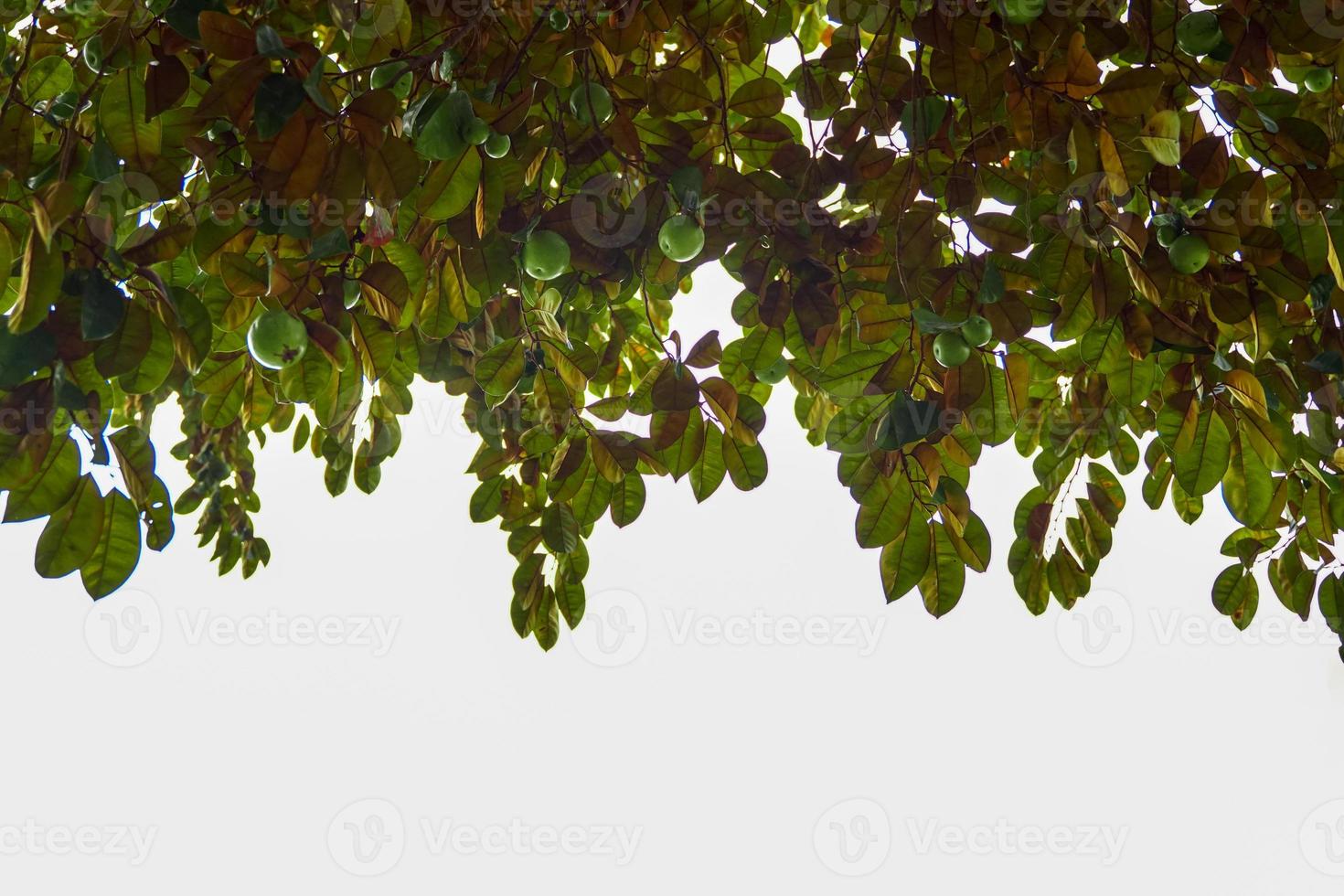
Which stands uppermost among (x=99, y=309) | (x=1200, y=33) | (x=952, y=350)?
(x=1200, y=33)

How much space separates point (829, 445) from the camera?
0.93 meters

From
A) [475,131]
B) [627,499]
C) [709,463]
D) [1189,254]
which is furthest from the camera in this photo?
[627,499]

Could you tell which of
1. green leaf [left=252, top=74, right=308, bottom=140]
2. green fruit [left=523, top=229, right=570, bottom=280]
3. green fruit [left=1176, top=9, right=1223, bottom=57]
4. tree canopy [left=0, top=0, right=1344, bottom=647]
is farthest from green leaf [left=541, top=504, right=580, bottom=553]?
green fruit [left=1176, top=9, right=1223, bottom=57]

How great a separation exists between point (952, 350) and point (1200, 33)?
1.36 feet

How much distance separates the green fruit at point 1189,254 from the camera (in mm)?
897

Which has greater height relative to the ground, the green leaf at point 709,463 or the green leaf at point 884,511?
the green leaf at point 709,463

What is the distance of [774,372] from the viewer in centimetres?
111

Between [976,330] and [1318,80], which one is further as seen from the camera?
[1318,80]

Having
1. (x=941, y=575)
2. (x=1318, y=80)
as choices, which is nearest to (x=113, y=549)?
(x=941, y=575)

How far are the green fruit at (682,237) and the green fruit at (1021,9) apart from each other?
1.07ft

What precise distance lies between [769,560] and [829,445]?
2.72m

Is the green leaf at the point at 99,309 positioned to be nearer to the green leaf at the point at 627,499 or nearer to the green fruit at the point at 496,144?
the green fruit at the point at 496,144

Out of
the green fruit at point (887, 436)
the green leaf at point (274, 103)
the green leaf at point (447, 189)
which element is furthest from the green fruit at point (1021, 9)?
the green leaf at point (274, 103)

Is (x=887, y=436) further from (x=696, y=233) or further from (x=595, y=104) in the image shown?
(x=595, y=104)
